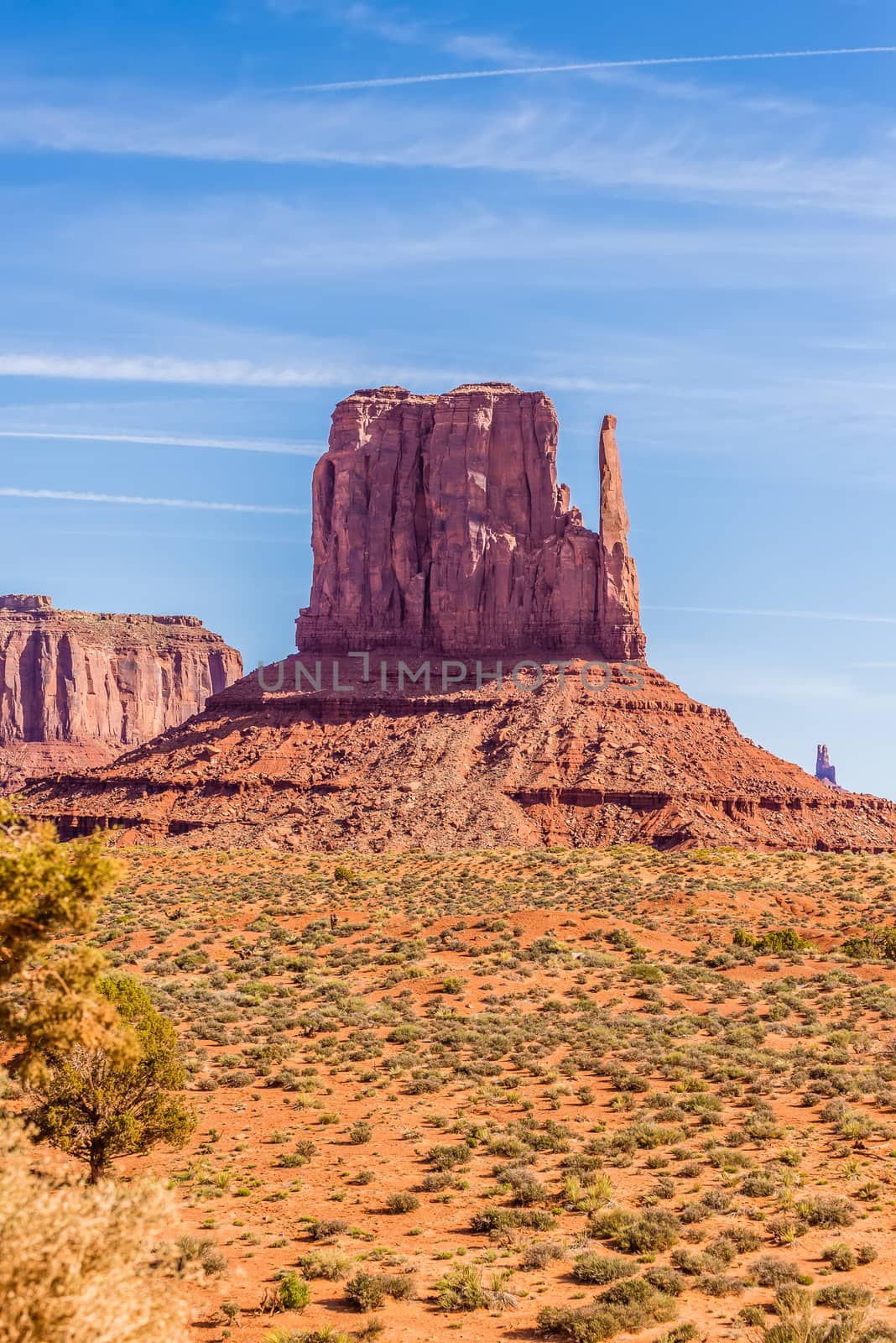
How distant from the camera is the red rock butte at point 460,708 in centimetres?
7912

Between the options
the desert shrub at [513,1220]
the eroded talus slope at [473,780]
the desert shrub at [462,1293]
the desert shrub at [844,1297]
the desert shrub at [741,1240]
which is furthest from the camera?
the eroded talus slope at [473,780]

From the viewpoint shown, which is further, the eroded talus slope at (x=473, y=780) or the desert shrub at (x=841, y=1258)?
the eroded talus slope at (x=473, y=780)

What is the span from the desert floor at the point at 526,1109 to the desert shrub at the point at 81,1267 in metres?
6.50

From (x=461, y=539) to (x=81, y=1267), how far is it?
9507 centimetres

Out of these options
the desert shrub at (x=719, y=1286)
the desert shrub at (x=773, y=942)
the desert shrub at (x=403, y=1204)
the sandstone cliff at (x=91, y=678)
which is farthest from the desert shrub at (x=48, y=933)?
the sandstone cliff at (x=91, y=678)

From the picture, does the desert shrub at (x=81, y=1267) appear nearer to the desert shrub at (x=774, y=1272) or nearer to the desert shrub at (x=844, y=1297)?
the desert shrub at (x=844, y=1297)

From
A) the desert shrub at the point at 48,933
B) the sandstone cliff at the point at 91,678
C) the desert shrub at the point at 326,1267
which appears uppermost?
the sandstone cliff at the point at 91,678

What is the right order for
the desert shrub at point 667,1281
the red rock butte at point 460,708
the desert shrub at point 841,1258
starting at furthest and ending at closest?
the red rock butte at point 460,708, the desert shrub at point 841,1258, the desert shrub at point 667,1281

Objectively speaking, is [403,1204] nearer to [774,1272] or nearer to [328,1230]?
[328,1230]

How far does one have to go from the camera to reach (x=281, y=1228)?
1947cm

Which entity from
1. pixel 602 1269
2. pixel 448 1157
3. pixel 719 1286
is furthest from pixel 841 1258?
pixel 448 1157

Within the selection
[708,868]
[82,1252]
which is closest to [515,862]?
[708,868]

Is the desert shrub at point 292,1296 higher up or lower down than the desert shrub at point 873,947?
lower down

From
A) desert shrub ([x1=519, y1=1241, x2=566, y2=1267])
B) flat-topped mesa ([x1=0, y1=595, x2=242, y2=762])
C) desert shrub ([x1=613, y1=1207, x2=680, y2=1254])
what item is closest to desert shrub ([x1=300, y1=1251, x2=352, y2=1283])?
desert shrub ([x1=519, y1=1241, x2=566, y2=1267])
